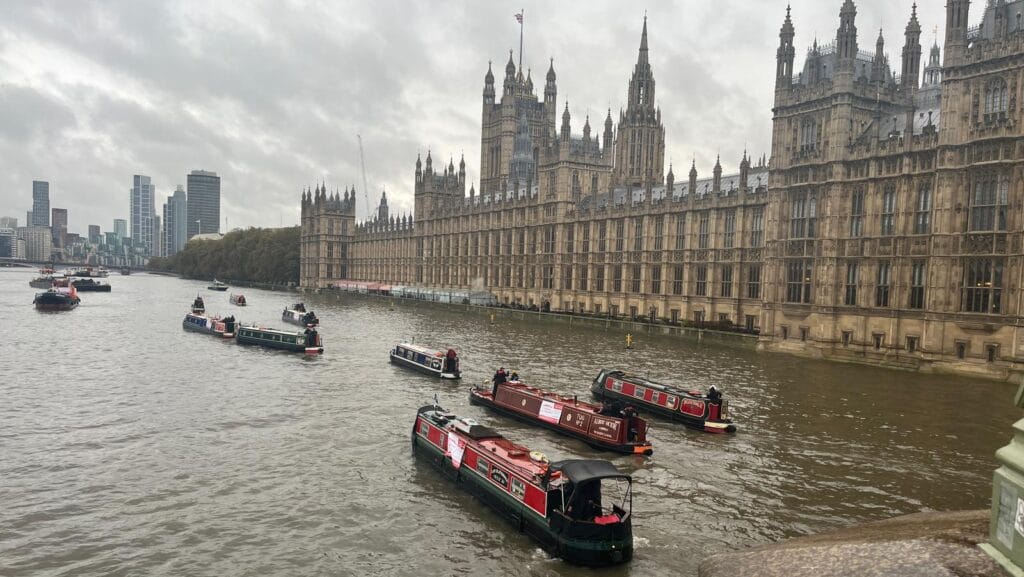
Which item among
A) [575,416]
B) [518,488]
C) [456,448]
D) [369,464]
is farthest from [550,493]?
[575,416]

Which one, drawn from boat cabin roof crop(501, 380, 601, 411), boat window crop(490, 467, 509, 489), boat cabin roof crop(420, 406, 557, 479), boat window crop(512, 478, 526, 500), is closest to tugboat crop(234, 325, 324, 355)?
boat cabin roof crop(501, 380, 601, 411)

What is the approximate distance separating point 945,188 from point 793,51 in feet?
65.4

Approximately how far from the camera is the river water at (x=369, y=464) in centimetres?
1808

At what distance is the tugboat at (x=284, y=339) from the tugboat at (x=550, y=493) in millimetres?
32627

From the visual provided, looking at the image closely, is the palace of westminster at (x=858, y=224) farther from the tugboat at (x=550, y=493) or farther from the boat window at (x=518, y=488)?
the boat window at (x=518, y=488)

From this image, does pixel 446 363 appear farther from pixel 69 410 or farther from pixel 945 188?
pixel 945 188

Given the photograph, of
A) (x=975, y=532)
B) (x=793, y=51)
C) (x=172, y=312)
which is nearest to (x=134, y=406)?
(x=975, y=532)

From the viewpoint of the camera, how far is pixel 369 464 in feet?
82.4

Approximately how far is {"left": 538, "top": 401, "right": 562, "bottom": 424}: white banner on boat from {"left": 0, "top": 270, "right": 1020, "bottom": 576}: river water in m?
0.78

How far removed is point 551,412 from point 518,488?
1107cm

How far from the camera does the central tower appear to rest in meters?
113

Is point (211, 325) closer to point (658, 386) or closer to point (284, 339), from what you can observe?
point (284, 339)

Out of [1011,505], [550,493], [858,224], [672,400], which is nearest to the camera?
[1011,505]

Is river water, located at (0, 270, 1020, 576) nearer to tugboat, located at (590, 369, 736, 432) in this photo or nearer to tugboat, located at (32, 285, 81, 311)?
tugboat, located at (590, 369, 736, 432)
